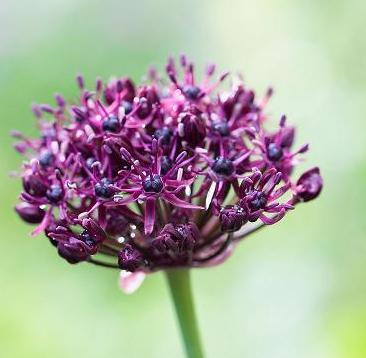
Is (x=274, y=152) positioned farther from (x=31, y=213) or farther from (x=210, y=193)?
(x=31, y=213)

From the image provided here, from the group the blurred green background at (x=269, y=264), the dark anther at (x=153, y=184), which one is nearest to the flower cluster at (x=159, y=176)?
the dark anther at (x=153, y=184)

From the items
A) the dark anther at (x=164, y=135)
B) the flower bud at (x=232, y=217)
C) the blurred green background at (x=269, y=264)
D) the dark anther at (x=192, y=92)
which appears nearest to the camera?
the flower bud at (x=232, y=217)

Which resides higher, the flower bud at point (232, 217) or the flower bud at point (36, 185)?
the flower bud at point (232, 217)

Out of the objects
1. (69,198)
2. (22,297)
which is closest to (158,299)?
(22,297)

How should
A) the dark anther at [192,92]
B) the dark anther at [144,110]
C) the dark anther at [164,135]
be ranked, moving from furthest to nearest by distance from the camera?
1. the dark anther at [192,92]
2. the dark anther at [144,110]
3. the dark anther at [164,135]

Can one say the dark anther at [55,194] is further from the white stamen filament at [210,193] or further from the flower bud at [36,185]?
the white stamen filament at [210,193]

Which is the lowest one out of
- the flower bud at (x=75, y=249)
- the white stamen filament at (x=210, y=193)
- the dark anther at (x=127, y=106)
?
the flower bud at (x=75, y=249)
